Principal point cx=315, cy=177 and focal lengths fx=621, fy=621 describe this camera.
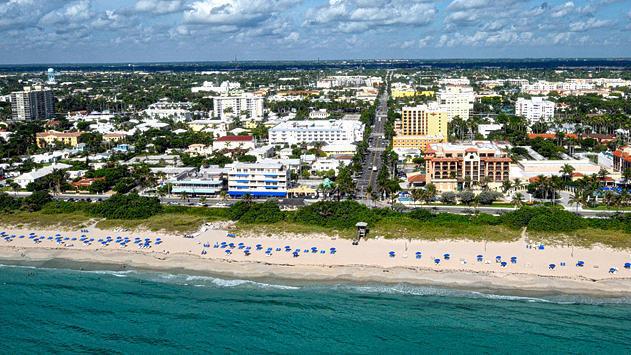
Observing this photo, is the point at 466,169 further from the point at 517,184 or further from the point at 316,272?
the point at 316,272

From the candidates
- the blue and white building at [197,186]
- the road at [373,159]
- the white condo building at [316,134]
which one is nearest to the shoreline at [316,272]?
the blue and white building at [197,186]

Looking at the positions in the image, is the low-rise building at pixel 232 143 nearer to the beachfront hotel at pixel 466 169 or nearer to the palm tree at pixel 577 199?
the beachfront hotel at pixel 466 169

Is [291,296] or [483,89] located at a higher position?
[483,89]

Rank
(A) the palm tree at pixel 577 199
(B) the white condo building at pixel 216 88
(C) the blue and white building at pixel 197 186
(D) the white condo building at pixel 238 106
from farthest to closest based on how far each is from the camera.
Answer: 1. (B) the white condo building at pixel 216 88
2. (D) the white condo building at pixel 238 106
3. (C) the blue and white building at pixel 197 186
4. (A) the palm tree at pixel 577 199

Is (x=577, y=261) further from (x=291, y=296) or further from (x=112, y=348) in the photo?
(x=112, y=348)

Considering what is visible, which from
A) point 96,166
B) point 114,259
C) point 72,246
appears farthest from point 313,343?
point 96,166

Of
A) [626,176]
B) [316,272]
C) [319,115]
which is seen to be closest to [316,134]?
[319,115]
